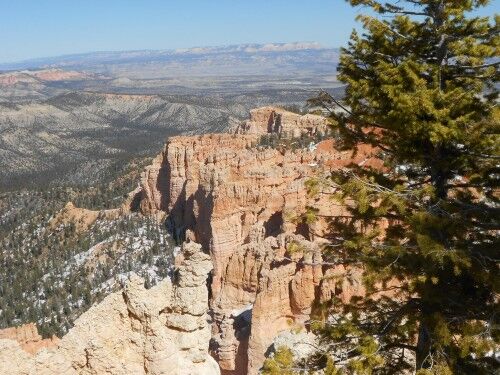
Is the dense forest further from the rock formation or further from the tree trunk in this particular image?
the tree trunk

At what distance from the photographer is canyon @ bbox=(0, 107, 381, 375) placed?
1278cm

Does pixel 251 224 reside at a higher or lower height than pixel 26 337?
lower

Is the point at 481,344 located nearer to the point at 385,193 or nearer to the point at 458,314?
the point at 458,314

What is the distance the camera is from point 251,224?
4122 centimetres

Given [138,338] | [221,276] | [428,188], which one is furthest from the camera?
[221,276]

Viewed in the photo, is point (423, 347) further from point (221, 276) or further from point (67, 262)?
point (67, 262)

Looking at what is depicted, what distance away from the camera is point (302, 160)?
167 feet

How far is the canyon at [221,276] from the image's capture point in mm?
12777

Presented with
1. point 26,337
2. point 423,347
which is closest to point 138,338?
point 423,347

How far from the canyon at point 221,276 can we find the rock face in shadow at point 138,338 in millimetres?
27

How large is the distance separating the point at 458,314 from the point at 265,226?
29447mm

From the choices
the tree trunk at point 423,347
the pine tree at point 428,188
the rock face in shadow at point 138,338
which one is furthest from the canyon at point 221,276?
→ the tree trunk at point 423,347

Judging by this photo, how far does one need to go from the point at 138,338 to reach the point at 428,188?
28.3 feet

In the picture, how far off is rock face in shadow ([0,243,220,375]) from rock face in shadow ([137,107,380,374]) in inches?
113
